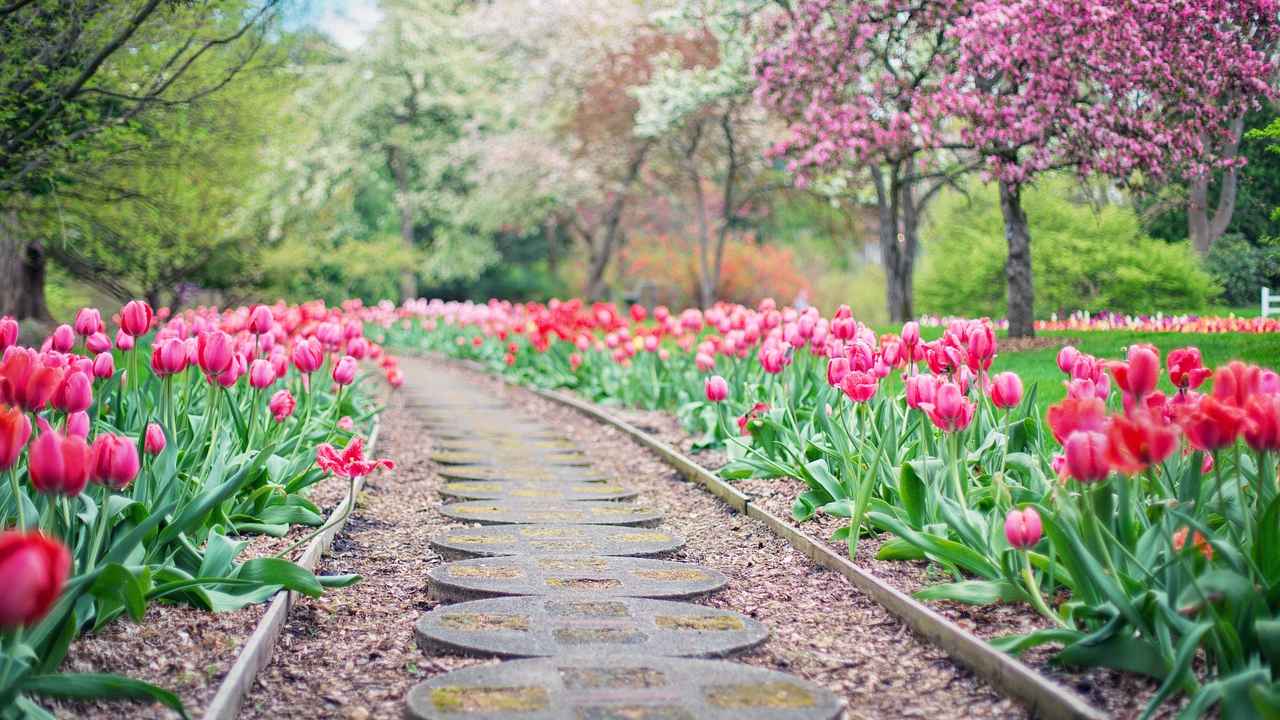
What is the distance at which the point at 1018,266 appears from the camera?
45.1ft

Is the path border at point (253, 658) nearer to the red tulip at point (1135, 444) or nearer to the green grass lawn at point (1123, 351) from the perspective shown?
the red tulip at point (1135, 444)

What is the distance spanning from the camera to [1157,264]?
997 cm

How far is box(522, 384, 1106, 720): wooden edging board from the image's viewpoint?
328cm

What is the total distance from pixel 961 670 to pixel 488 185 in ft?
87.3

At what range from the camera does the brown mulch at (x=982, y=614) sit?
341 cm

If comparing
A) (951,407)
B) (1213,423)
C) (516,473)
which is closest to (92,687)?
(951,407)

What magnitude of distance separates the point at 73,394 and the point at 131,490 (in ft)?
2.56

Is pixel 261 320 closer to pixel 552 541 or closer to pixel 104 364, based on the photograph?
pixel 104 364

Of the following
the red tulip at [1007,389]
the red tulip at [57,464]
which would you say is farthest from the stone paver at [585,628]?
the red tulip at [57,464]

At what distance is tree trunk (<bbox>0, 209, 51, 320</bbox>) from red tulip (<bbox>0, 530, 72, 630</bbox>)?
9.94 m

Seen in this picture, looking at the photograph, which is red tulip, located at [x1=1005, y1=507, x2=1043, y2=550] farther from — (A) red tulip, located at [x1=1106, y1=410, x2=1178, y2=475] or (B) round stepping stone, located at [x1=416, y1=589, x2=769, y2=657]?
(B) round stepping stone, located at [x1=416, y1=589, x2=769, y2=657]

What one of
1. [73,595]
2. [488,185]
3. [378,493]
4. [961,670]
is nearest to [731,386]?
[378,493]

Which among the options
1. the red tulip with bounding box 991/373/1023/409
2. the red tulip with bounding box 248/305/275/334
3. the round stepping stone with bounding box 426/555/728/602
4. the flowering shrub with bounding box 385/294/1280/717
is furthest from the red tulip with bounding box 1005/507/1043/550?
the red tulip with bounding box 248/305/275/334

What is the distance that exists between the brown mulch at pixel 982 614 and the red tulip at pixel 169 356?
3.05m
